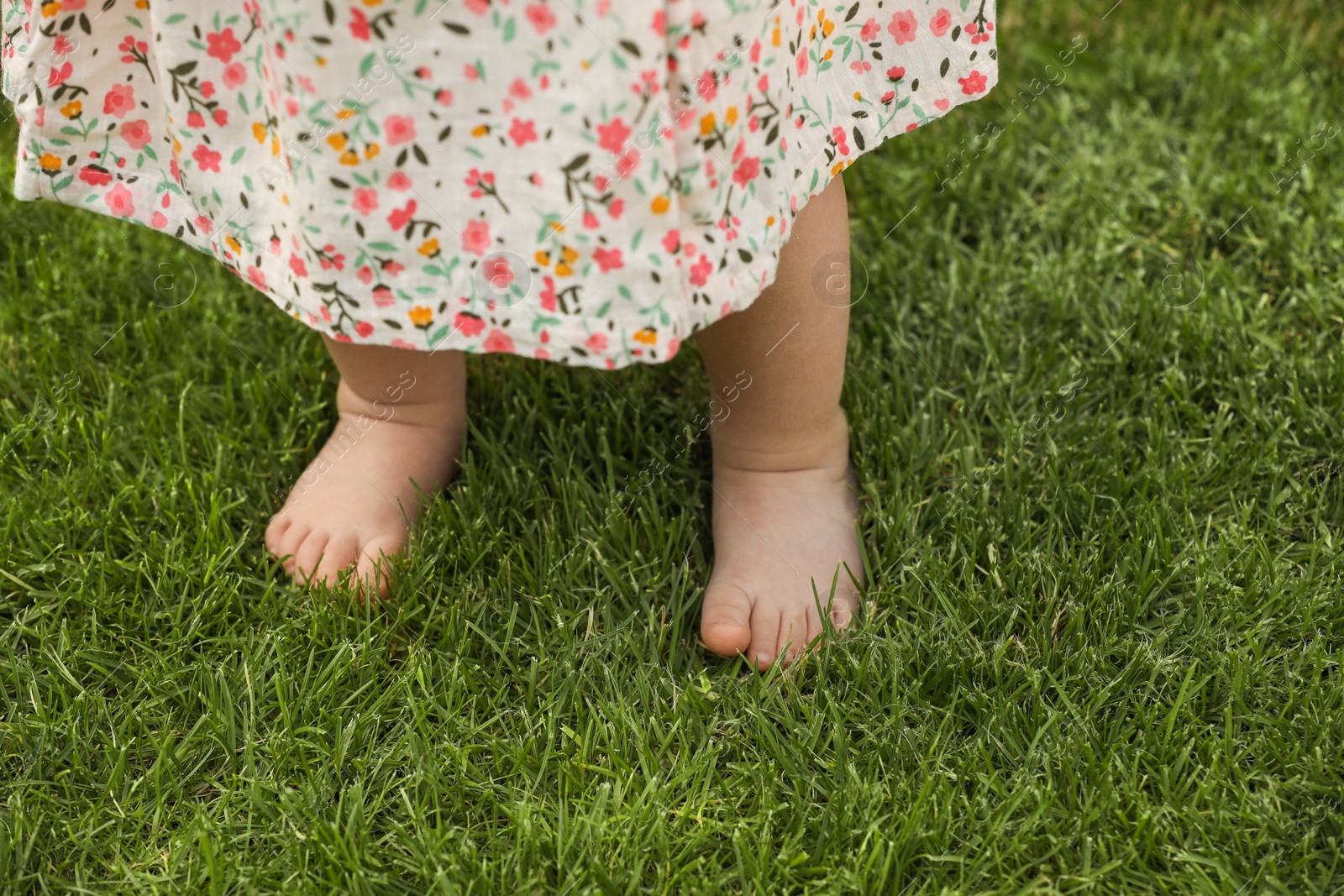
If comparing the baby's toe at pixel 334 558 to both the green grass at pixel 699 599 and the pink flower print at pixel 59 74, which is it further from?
the pink flower print at pixel 59 74

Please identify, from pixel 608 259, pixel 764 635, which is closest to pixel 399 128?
pixel 608 259

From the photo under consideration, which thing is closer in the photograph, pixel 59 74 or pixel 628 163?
pixel 628 163

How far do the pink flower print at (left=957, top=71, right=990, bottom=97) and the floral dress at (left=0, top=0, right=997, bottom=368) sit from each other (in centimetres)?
5

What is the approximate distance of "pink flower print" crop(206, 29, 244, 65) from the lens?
0.78 m

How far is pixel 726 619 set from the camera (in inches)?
40.0

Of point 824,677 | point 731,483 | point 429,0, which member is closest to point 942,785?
point 824,677

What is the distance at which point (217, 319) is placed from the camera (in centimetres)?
141

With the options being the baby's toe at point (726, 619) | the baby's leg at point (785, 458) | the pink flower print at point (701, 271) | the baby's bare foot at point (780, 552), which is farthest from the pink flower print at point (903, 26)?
the baby's toe at point (726, 619)

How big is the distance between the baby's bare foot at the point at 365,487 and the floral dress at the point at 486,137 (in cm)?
33

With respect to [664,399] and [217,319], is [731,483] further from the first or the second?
[217,319]

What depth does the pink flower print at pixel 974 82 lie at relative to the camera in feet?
3.03

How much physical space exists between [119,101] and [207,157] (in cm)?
11

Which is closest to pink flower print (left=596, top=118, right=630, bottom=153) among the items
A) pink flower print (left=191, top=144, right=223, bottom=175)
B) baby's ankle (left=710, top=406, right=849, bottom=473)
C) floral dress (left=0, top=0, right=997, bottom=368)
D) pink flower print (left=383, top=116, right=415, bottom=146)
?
floral dress (left=0, top=0, right=997, bottom=368)

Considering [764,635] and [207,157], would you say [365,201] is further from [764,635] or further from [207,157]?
[764,635]
